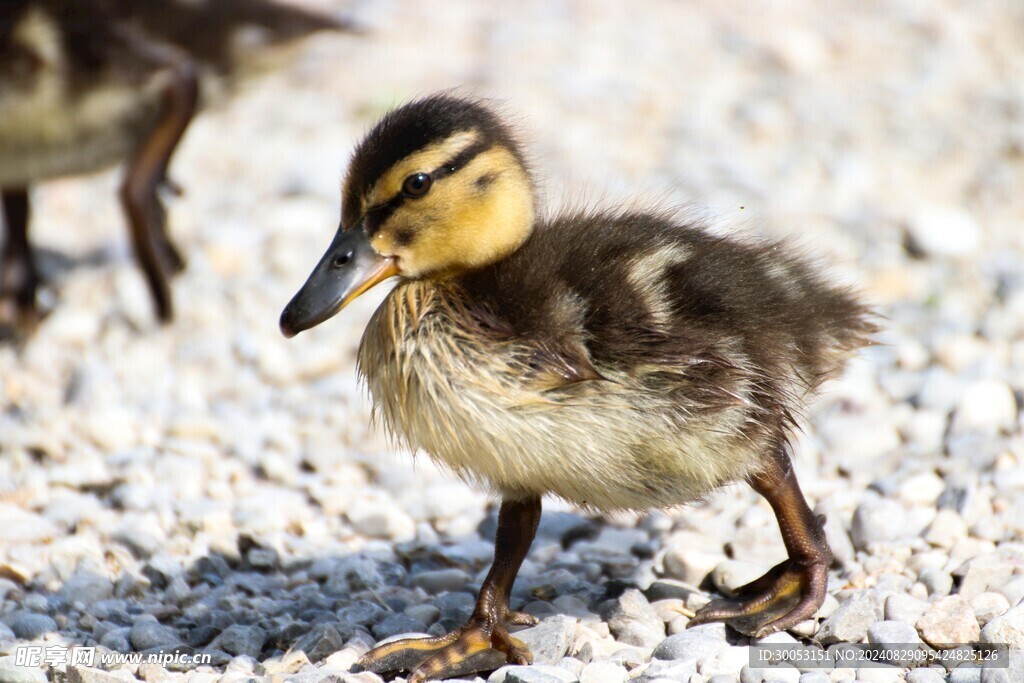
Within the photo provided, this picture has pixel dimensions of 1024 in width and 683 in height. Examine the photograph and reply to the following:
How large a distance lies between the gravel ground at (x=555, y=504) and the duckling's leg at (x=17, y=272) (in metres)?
0.15

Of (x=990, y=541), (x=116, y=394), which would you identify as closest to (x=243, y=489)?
(x=116, y=394)

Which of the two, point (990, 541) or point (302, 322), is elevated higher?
point (302, 322)

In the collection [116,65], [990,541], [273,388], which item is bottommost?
[273,388]

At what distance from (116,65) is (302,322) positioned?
2.79 meters

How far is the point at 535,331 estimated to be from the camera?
2.95 meters

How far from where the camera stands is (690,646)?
122 inches

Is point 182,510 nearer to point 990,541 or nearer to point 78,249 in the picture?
point 990,541

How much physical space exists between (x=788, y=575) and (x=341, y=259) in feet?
4.44

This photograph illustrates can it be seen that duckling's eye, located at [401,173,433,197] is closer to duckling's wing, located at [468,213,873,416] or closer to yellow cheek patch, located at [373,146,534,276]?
yellow cheek patch, located at [373,146,534,276]

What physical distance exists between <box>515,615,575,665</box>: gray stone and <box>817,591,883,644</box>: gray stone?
0.61 m

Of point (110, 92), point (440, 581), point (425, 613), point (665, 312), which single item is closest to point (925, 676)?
point (665, 312)

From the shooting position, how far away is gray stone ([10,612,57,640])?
10.9 feet

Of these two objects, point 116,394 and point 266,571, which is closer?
point 266,571

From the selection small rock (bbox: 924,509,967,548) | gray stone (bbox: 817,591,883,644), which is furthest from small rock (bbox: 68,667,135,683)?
small rock (bbox: 924,509,967,548)
